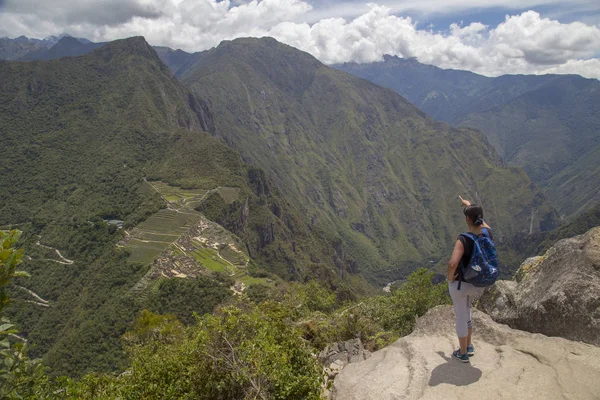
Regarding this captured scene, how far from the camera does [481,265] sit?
11.0 metres

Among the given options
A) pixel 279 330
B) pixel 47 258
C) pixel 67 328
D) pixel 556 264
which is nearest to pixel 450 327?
pixel 556 264

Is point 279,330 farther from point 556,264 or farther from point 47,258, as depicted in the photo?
point 47,258

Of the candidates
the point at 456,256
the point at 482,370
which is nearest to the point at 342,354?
the point at 482,370

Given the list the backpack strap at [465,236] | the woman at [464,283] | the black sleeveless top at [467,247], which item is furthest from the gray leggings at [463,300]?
the black sleeveless top at [467,247]

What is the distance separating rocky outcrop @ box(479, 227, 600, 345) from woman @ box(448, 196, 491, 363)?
13.9 feet

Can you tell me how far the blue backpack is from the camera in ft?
Answer: 36.0

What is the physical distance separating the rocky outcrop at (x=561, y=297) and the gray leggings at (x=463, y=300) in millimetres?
4345

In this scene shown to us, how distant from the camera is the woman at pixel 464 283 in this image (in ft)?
36.4

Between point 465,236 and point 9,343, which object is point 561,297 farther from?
point 9,343

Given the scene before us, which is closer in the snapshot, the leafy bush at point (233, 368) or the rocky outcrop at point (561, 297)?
the leafy bush at point (233, 368)

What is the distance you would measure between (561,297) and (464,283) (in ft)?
16.6

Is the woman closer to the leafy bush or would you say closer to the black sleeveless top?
the black sleeveless top

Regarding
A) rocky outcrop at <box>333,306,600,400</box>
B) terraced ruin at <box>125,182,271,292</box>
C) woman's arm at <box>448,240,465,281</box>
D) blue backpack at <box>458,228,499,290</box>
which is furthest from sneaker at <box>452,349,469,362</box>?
terraced ruin at <box>125,182,271,292</box>

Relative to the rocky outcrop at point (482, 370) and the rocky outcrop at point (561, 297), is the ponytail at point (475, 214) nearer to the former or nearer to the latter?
the rocky outcrop at point (482, 370)
